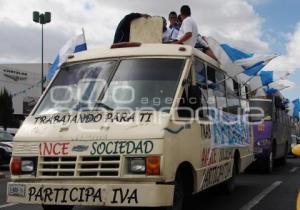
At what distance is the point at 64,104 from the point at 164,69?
146 cm

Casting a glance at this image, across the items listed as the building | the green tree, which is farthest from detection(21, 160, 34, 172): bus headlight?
the building

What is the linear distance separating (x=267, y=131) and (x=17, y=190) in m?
11.6

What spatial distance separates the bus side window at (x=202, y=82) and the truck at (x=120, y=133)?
0.01 metres

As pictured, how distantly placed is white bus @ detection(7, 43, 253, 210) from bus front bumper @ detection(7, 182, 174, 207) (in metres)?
0.01

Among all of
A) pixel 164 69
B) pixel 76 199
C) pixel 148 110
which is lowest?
pixel 76 199

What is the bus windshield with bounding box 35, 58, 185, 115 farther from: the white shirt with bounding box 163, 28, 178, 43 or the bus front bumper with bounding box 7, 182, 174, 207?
the white shirt with bounding box 163, 28, 178, 43

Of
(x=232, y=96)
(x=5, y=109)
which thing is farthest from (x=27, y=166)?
(x=5, y=109)

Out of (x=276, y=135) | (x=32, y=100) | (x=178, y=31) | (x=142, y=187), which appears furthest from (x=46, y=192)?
(x=32, y=100)

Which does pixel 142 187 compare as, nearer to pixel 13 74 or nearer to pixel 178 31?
pixel 178 31

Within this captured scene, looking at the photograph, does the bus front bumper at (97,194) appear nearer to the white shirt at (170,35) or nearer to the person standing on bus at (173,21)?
the white shirt at (170,35)

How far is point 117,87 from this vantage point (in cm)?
795

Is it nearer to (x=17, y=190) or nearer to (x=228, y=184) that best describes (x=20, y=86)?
(x=228, y=184)

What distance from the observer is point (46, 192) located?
23.8 feet

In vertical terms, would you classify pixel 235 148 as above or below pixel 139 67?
below
